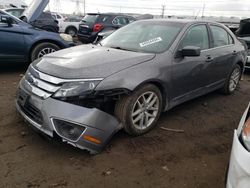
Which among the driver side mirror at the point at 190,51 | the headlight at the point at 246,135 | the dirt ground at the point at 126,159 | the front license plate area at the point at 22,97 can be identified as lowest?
the dirt ground at the point at 126,159

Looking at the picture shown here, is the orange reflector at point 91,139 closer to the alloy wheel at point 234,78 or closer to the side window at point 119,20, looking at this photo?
the alloy wheel at point 234,78

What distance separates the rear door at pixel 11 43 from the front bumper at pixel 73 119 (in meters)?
3.45

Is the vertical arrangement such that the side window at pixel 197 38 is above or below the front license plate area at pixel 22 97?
above

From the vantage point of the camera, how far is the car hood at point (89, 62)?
9.24 feet

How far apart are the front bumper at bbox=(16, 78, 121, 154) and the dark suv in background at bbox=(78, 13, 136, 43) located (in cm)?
874

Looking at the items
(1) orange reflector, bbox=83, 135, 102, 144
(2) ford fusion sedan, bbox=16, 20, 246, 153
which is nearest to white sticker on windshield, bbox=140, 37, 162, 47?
(2) ford fusion sedan, bbox=16, 20, 246, 153

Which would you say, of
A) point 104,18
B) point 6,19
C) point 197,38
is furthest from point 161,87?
point 104,18

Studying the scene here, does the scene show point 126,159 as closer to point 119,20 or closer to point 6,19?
point 6,19

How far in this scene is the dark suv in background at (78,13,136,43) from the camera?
11.2 m

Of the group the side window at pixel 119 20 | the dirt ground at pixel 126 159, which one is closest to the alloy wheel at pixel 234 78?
the dirt ground at pixel 126 159

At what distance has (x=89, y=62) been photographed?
3.01 m

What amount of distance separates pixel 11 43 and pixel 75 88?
3.81 m

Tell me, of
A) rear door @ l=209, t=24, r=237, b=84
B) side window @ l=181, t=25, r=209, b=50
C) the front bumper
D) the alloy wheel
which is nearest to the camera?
the front bumper

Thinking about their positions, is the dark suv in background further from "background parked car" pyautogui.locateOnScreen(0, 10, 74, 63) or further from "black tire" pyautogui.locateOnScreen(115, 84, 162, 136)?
"black tire" pyautogui.locateOnScreen(115, 84, 162, 136)
